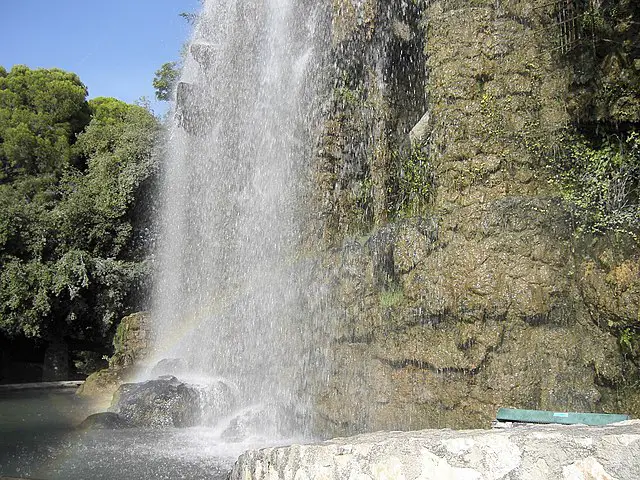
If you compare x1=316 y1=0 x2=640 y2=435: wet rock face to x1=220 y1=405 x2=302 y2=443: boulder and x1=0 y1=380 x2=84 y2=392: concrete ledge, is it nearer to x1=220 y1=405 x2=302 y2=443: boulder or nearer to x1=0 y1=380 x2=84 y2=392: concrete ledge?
x1=220 y1=405 x2=302 y2=443: boulder

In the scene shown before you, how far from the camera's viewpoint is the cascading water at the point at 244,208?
1055cm

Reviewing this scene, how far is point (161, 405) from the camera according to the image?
10.3 metres

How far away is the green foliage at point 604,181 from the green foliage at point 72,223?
14.1 m

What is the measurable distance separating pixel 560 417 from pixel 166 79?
28334 mm

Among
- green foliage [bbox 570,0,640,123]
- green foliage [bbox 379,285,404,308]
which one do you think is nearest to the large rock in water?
green foliage [bbox 379,285,404,308]

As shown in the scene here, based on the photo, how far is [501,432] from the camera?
258 centimetres

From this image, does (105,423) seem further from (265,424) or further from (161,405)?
(265,424)

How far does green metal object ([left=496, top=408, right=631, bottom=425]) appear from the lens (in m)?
2.87

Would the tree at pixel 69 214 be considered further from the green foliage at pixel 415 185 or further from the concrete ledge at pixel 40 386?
the green foliage at pixel 415 185

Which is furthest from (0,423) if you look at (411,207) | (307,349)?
(411,207)

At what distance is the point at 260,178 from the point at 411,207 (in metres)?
4.99

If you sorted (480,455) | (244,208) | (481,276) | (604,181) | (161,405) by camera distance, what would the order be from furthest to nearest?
(244,208) → (161,405) → (604,181) → (481,276) → (480,455)

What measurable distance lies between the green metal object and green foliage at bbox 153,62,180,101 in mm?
27331

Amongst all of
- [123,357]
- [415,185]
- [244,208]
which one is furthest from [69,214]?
[415,185]
